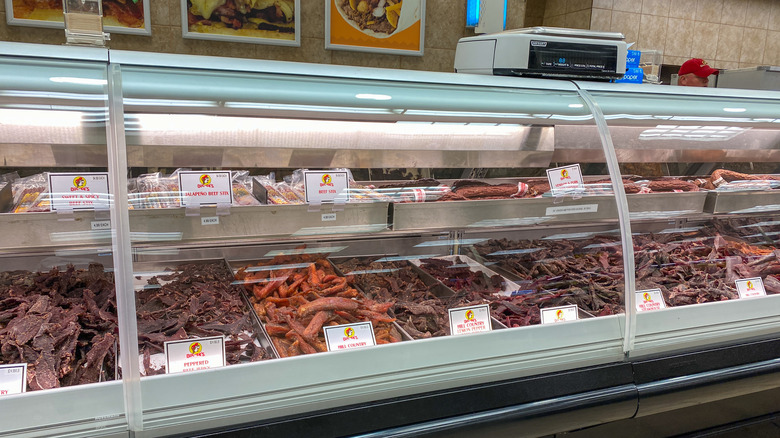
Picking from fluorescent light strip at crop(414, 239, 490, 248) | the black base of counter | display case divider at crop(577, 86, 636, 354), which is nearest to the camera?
the black base of counter

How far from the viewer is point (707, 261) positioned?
236 centimetres

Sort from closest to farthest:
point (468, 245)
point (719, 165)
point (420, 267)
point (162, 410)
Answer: point (162, 410), point (420, 267), point (468, 245), point (719, 165)

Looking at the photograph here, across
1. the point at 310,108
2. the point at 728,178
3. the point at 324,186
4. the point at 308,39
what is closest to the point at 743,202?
the point at 728,178

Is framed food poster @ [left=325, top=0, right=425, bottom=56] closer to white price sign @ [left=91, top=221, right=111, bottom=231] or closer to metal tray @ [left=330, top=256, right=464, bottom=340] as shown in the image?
metal tray @ [left=330, top=256, right=464, bottom=340]

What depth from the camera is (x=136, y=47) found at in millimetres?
4254

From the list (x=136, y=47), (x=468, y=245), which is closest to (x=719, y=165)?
(x=468, y=245)

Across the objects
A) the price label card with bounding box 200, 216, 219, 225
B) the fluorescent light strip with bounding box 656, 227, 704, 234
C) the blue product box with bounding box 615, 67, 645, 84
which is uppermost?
the blue product box with bounding box 615, 67, 645, 84

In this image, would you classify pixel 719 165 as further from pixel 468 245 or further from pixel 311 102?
pixel 311 102

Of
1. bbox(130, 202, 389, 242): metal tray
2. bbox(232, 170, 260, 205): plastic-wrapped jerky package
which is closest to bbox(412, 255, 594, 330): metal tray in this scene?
bbox(130, 202, 389, 242): metal tray

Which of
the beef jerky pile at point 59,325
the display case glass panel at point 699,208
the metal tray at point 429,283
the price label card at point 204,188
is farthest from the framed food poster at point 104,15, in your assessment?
the display case glass panel at point 699,208

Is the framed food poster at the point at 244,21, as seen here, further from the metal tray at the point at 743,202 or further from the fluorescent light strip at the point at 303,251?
the metal tray at the point at 743,202

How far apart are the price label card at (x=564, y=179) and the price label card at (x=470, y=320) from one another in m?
0.59

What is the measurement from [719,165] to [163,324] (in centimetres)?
274

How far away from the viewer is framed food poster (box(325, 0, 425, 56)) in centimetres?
470
